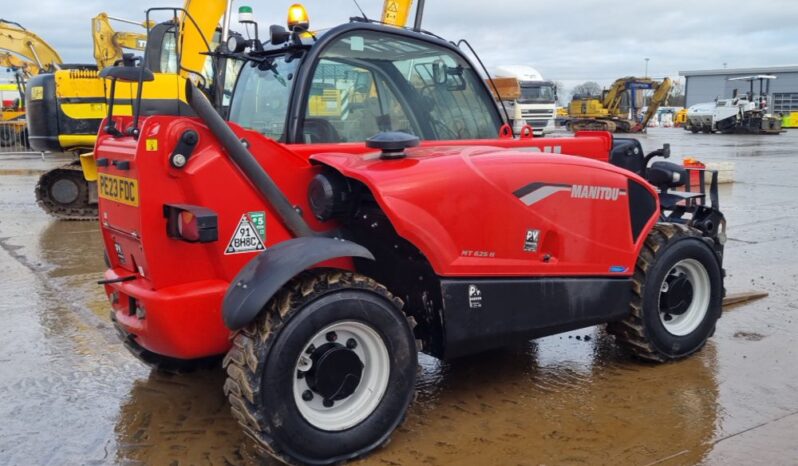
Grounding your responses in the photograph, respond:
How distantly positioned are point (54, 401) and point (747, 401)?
12.5ft

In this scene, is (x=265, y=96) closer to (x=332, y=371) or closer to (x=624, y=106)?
(x=332, y=371)

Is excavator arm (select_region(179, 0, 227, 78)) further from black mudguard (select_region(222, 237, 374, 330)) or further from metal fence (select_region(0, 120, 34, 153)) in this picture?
metal fence (select_region(0, 120, 34, 153))

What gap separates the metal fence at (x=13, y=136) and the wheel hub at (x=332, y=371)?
2790cm

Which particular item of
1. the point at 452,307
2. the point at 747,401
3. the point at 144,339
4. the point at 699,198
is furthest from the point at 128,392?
the point at 699,198

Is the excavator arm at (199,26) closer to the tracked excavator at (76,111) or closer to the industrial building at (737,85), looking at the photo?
the tracked excavator at (76,111)

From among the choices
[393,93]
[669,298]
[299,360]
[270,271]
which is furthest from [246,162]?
[669,298]

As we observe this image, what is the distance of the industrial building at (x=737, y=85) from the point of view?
2685 inches

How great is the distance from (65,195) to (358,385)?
31.4 ft

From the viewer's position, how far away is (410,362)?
3.46 metres

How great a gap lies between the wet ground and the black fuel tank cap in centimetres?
136

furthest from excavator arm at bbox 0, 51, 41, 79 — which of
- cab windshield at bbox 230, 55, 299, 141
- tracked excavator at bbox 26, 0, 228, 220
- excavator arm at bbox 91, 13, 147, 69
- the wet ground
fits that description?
cab windshield at bbox 230, 55, 299, 141

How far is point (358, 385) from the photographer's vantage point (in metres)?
3.41

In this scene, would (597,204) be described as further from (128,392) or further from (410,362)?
(128,392)

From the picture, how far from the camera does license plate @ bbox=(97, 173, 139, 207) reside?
334cm
